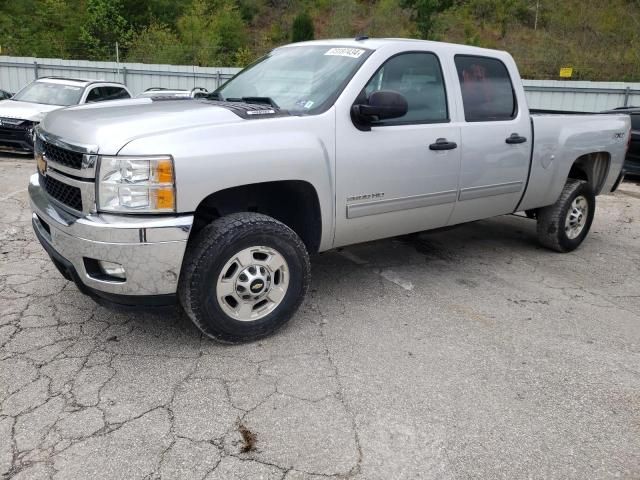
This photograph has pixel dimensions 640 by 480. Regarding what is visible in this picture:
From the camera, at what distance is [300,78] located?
4.26m

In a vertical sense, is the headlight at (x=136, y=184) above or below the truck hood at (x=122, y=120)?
below

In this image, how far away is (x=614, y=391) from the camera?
11.1 feet

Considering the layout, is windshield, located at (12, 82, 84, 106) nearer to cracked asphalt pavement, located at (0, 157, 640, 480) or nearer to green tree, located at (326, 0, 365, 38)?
cracked asphalt pavement, located at (0, 157, 640, 480)

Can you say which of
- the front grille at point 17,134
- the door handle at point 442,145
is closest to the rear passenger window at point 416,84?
the door handle at point 442,145

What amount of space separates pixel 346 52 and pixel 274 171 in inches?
51.6

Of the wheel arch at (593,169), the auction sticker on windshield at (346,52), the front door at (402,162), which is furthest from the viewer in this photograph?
the wheel arch at (593,169)

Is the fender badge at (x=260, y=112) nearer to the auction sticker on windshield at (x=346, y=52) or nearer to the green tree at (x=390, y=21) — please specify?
the auction sticker on windshield at (x=346, y=52)

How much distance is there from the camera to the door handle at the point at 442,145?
4359 millimetres

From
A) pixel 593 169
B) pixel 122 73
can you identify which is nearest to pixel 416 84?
pixel 593 169

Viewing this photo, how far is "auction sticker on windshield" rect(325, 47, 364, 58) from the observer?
4.22m

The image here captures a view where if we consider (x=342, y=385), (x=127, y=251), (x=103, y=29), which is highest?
(x=103, y=29)

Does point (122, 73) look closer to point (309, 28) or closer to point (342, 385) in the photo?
point (309, 28)

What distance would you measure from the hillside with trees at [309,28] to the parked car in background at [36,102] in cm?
1672

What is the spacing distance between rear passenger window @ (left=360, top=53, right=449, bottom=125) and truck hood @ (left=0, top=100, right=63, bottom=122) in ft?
28.2
